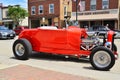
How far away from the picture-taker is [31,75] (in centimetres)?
770

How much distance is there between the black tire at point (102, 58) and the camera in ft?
28.5

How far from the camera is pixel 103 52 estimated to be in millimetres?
8852

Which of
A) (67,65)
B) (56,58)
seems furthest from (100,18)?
(67,65)

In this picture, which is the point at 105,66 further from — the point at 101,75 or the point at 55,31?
the point at 55,31

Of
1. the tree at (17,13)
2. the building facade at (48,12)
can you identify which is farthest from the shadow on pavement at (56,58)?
the tree at (17,13)

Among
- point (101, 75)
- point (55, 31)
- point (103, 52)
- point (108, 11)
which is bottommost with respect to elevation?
point (101, 75)

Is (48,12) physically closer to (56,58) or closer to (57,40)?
(56,58)

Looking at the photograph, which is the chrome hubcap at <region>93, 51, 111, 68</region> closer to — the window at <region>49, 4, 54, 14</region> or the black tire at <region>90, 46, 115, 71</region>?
the black tire at <region>90, 46, 115, 71</region>

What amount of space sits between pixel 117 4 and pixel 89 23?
5545 mm

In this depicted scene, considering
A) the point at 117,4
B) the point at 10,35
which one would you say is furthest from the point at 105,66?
the point at 117,4

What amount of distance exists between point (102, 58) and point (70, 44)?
158 cm

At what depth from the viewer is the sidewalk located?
7359mm

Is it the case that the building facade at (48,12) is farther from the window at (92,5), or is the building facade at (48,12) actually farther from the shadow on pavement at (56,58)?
the shadow on pavement at (56,58)

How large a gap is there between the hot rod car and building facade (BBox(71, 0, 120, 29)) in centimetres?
2863
